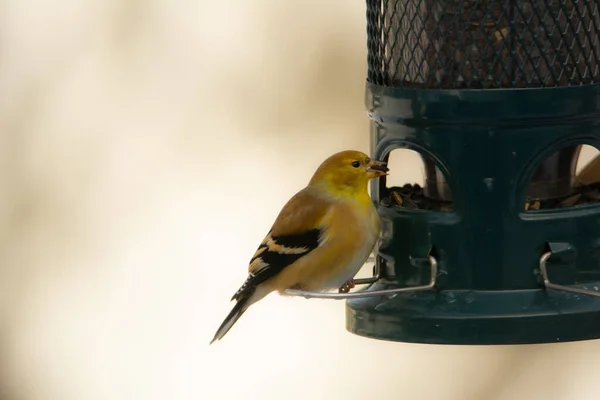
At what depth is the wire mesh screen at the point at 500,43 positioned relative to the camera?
494 centimetres

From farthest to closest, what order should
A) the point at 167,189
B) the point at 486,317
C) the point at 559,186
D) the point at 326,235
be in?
1. the point at 167,189
2. the point at 326,235
3. the point at 559,186
4. the point at 486,317

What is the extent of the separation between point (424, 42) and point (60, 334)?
14.6ft

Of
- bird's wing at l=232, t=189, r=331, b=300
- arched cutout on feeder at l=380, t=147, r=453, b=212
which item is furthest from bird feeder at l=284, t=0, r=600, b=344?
bird's wing at l=232, t=189, r=331, b=300

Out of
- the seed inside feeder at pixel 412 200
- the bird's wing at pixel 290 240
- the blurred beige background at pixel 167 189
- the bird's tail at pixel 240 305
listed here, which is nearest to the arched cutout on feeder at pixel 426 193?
the seed inside feeder at pixel 412 200

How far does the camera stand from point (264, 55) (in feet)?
28.5

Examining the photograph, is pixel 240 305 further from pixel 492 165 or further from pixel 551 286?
pixel 551 286

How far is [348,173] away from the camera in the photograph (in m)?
5.45

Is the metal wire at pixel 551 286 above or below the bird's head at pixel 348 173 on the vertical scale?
below

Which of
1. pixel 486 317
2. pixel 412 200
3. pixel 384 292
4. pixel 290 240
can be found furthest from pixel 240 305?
pixel 486 317

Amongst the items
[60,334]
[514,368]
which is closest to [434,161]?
[514,368]

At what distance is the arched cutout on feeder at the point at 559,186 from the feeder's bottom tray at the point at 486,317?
15.3 inches

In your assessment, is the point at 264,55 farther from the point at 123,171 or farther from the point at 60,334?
the point at 60,334

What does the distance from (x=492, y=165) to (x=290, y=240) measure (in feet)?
3.03

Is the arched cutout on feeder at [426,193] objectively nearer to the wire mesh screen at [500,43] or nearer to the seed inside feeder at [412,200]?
the seed inside feeder at [412,200]
